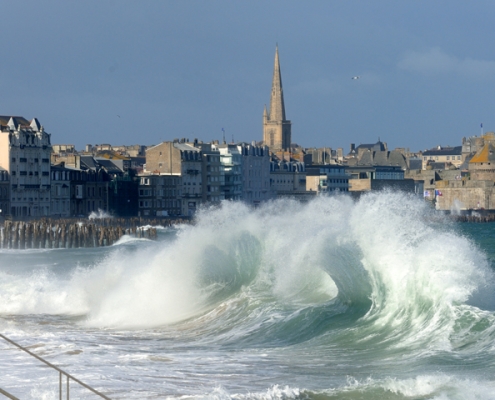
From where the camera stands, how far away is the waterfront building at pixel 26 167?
8438cm

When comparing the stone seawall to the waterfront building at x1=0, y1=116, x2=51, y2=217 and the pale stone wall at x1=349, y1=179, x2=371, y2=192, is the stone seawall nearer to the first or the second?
the waterfront building at x1=0, y1=116, x2=51, y2=217

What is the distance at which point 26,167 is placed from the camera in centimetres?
8538

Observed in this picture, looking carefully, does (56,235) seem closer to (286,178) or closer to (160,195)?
(160,195)

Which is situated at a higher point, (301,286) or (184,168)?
(184,168)

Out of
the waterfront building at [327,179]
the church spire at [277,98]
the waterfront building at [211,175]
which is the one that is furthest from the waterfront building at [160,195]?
the church spire at [277,98]

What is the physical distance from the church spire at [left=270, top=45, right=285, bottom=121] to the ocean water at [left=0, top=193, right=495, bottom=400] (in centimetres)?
13874

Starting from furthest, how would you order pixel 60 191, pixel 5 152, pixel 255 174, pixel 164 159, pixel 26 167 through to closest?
pixel 255 174
pixel 164 159
pixel 60 191
pixel 26 167
pixel 5 152

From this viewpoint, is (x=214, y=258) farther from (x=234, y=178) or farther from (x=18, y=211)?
(x=234, y=178)

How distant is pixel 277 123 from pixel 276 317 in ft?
488

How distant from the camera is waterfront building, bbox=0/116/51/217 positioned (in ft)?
277

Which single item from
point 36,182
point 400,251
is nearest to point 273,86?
point 36,182

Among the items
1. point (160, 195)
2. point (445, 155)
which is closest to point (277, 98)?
point (445, 155)

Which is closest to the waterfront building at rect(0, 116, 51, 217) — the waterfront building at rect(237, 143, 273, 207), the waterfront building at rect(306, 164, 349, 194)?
the waterfront building at rect(237, 143, 273, 207)

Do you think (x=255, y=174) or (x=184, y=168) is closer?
(x=184, y=168)
